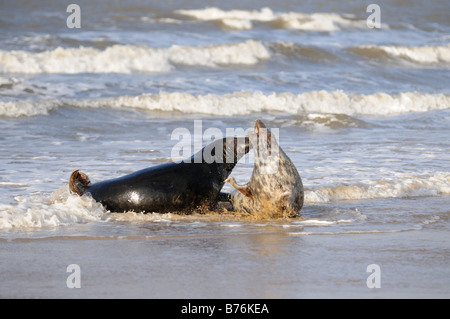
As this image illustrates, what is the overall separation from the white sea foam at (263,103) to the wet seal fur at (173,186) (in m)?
6.89

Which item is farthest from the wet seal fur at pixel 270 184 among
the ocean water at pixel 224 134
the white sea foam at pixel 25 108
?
the white sea foam at pixel 25 108

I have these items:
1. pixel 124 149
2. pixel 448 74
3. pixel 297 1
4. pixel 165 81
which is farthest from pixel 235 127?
pixel 297 1

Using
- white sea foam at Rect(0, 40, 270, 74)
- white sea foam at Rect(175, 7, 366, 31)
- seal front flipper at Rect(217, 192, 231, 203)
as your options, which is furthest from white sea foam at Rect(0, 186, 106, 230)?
white sea foam at Rect(175, 7, 366, 31)

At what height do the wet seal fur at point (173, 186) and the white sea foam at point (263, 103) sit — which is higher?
the white sea foam at point (263, 103)

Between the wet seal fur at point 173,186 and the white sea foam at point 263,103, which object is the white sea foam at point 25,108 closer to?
the white sea foam at point 263,103

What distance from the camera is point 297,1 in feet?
116

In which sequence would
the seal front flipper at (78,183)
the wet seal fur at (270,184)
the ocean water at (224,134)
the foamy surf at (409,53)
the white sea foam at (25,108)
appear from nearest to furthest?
the ocean water at (224,134)
the wet seal fur at (270,184)
the seal front flipper at (78,183)
the white sea foam at (25,108)
the foamy surf at (409,53)

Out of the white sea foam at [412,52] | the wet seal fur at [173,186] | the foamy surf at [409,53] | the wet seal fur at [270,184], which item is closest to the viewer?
the wet seal fur at [270,184]

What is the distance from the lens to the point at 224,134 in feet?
40.3

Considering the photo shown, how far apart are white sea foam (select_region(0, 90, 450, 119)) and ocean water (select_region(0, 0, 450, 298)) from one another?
1.6 inches

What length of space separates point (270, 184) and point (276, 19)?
80.6 ft

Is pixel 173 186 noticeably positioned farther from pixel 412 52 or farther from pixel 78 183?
pixel 412 52

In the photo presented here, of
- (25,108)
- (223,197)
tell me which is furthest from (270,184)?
(25,108)

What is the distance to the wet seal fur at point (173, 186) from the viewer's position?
21.6ft
